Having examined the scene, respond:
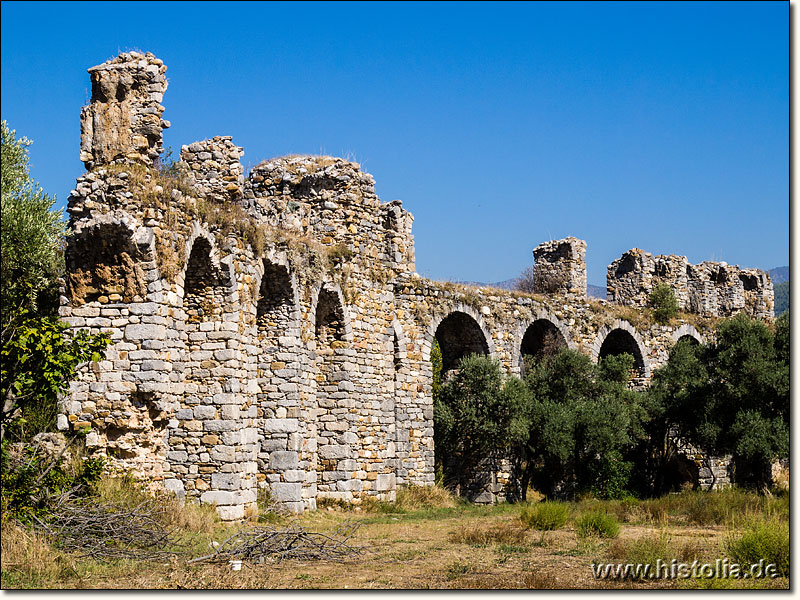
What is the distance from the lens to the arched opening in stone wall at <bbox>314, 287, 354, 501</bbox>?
70.6 ft

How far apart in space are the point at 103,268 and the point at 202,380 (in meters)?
2.59

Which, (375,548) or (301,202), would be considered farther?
(301,202)

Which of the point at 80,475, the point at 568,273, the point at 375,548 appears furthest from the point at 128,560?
the point at 568,273

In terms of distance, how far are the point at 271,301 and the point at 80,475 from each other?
261 inches

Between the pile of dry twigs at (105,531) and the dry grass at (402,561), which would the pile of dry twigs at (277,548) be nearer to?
the dry grass at (402,561)

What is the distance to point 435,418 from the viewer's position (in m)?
25.1

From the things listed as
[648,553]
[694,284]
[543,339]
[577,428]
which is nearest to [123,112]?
[648,553]

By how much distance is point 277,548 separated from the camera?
44.9ft

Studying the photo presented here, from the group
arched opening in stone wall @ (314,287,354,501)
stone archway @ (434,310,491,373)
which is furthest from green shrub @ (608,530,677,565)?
stone archway @ (434,310,491,373)

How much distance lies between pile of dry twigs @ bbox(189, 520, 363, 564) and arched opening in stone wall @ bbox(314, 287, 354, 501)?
6.41m

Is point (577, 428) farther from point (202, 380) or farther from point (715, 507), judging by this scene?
point (202, 380)

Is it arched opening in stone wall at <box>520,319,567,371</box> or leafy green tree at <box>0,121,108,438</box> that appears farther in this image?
arched opening in stone wall at <box>520,319,567,371</box>

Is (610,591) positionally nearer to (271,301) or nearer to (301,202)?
(271,301)

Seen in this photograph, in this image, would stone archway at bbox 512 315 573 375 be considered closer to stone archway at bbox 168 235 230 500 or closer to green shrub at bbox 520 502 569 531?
green shrub at bbox 520 502 569 531
